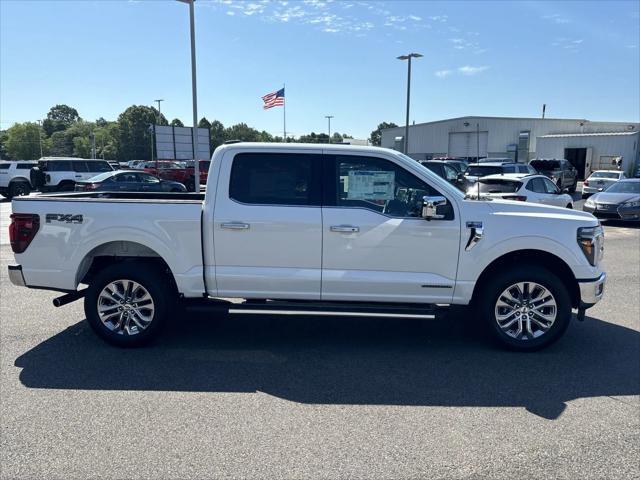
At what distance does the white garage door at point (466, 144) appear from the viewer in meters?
55.6

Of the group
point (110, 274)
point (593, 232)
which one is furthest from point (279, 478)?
point (593, 232)

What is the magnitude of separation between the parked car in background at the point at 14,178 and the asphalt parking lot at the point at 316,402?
793 inches

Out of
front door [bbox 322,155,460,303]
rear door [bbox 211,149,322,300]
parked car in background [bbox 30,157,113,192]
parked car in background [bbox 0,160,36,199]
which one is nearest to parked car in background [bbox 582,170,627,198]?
front door [bbox 322,155,460,303]

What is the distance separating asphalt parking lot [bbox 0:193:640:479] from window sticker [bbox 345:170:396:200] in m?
1.57

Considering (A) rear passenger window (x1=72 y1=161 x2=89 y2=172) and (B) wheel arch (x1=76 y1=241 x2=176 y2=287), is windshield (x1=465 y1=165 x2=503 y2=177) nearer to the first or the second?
(B) wheel arch (x1=76 y1=241 x2=176 y2=287)

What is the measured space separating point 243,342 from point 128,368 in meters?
1.17

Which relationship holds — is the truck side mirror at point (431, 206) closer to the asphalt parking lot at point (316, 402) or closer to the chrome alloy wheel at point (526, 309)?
the chrome alloy wheel at point (526, 309)

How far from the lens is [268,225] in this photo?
457cm

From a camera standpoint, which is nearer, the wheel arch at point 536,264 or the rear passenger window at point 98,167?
the wheel arch at point 536,264

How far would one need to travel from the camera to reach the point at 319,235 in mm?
4566

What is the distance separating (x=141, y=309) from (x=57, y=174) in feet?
67.4

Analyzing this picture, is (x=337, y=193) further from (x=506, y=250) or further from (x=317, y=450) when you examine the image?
(x=317, y=450)

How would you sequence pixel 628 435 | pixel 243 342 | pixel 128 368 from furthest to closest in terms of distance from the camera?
pixel 243 342 → pixel 128 368 → pixel 628 435

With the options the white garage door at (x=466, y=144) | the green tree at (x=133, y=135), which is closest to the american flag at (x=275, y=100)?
the white garage door at (x=466, y=144)
